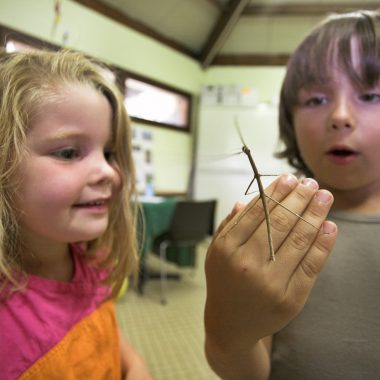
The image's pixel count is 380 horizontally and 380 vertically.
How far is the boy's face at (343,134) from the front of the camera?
0.39 m

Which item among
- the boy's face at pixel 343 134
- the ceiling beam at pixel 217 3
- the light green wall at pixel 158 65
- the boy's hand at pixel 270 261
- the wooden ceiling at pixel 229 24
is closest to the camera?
the boy's hand at pixel 270 261

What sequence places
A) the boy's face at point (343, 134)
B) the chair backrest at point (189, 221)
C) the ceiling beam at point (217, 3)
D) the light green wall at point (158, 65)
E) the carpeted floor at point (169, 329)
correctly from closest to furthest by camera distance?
the boy's face at point (343, 134) → the carpeted floor at point (169, 329) → the light green wall at point (158, 65) → the chair backrest at point (189, 221) → the ceiling beam at point (217, 3)

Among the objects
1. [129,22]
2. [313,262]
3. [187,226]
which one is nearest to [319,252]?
[313,262]

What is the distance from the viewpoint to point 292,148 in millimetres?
571

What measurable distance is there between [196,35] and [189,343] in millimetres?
2811

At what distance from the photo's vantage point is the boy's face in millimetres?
386

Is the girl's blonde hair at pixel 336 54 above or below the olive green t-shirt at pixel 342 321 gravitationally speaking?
above

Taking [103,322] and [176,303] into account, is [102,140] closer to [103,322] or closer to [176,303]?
[103,322]

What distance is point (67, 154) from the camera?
1.32 feet

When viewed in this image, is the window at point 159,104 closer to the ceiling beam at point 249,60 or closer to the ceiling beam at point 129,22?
the ceiling beam at point 129,22

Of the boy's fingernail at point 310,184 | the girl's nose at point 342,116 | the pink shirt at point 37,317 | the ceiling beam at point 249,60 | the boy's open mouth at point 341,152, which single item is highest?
the ceiling beam at point 249,60

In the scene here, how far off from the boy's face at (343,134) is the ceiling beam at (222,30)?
280cm

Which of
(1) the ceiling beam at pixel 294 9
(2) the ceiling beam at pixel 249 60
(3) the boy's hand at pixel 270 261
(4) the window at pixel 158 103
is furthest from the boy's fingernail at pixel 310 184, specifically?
(2) the ceiling beam at pixel 249 60

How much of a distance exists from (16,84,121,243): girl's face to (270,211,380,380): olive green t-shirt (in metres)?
0.30
